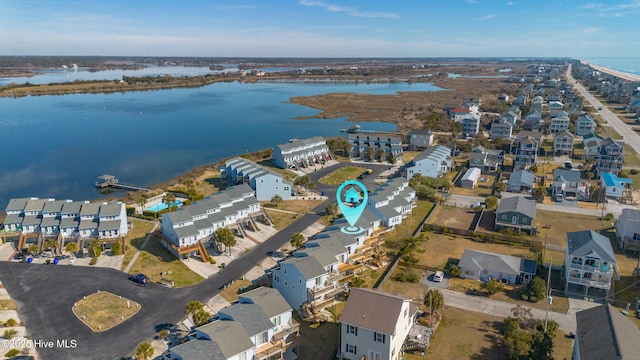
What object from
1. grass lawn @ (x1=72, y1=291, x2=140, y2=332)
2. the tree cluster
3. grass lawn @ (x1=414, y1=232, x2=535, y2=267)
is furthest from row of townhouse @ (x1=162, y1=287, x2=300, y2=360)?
grass lawn @ (x1=414, y1=232, x2=535, y2=267)

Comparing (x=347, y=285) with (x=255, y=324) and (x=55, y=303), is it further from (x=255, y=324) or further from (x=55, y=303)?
(x=55, y=303)

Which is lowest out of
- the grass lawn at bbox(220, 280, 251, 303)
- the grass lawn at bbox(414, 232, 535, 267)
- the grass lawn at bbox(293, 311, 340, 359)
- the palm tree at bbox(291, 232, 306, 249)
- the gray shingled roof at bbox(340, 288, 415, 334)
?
the grass lawn at bbox(293, 311, 340, 359)

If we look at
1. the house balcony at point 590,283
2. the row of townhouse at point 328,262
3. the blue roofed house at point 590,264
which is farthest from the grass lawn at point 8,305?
the house balcony at point 590,283

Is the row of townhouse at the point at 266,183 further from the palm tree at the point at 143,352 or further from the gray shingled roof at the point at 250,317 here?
the palm tree at the point at 143,352

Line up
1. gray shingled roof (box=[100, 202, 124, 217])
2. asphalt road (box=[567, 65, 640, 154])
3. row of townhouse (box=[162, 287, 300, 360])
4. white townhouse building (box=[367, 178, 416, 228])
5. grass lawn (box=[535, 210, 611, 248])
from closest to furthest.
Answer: row of townhouse (box=[162, 287, 300, 360])
gray shingled roof (box=[100, 202, 124, 217])
grass lawn (box=[535, 210, 611, 248])
white townhouse building (box=[367, 178, 416, 228])
asphalt road (box=[567, 65, 640, 154])

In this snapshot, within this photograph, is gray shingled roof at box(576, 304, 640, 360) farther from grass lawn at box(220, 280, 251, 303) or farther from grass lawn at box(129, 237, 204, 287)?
grass lawn at box(129, 237, 204, 287)

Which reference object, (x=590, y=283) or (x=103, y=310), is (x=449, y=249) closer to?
(x=590, y=283)

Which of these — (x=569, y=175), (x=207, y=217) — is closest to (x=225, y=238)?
(x=207, y=217)
